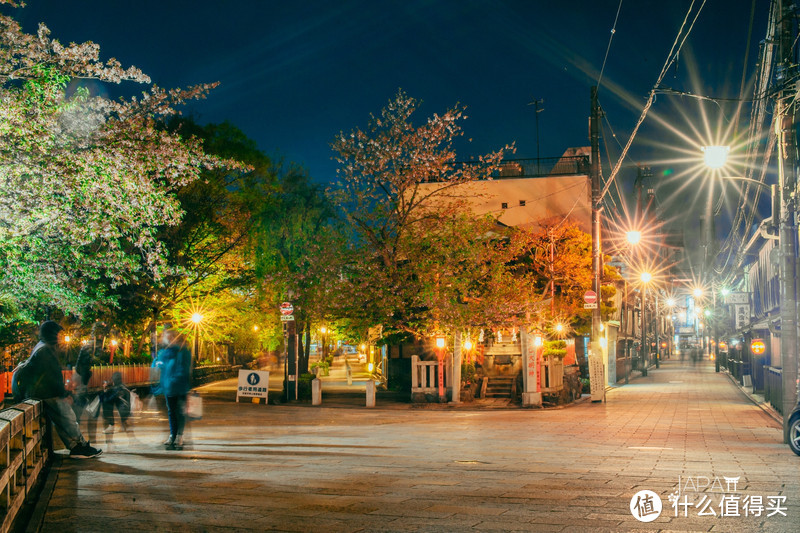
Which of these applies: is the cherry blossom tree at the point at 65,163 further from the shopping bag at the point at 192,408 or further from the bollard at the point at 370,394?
the bollard at the point at 370,394

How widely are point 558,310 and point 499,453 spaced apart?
26.7 meters

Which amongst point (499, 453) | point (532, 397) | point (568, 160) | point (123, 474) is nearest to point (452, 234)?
point (532, 397)

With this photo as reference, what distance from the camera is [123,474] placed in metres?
8.90

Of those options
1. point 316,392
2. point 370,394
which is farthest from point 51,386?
point 316,392

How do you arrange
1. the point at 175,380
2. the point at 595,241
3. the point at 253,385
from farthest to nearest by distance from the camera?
the point at 595,241, the point at 253,385, the point at 175,380

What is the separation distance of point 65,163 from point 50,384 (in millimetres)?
5101

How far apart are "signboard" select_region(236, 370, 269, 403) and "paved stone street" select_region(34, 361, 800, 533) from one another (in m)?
8.26

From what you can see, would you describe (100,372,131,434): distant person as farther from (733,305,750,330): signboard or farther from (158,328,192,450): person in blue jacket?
(733,305,750,330): signboard

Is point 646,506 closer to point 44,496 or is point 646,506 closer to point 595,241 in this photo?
point 44,496

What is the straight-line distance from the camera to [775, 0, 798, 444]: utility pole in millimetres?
14172

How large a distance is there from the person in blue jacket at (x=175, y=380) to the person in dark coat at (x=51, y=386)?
1568 mm

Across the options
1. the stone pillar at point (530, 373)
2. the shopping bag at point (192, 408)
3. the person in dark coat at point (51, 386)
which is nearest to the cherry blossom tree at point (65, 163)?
the person in dark coat at point (51, 386)

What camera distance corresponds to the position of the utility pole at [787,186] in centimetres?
1417

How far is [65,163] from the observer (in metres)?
12.8
